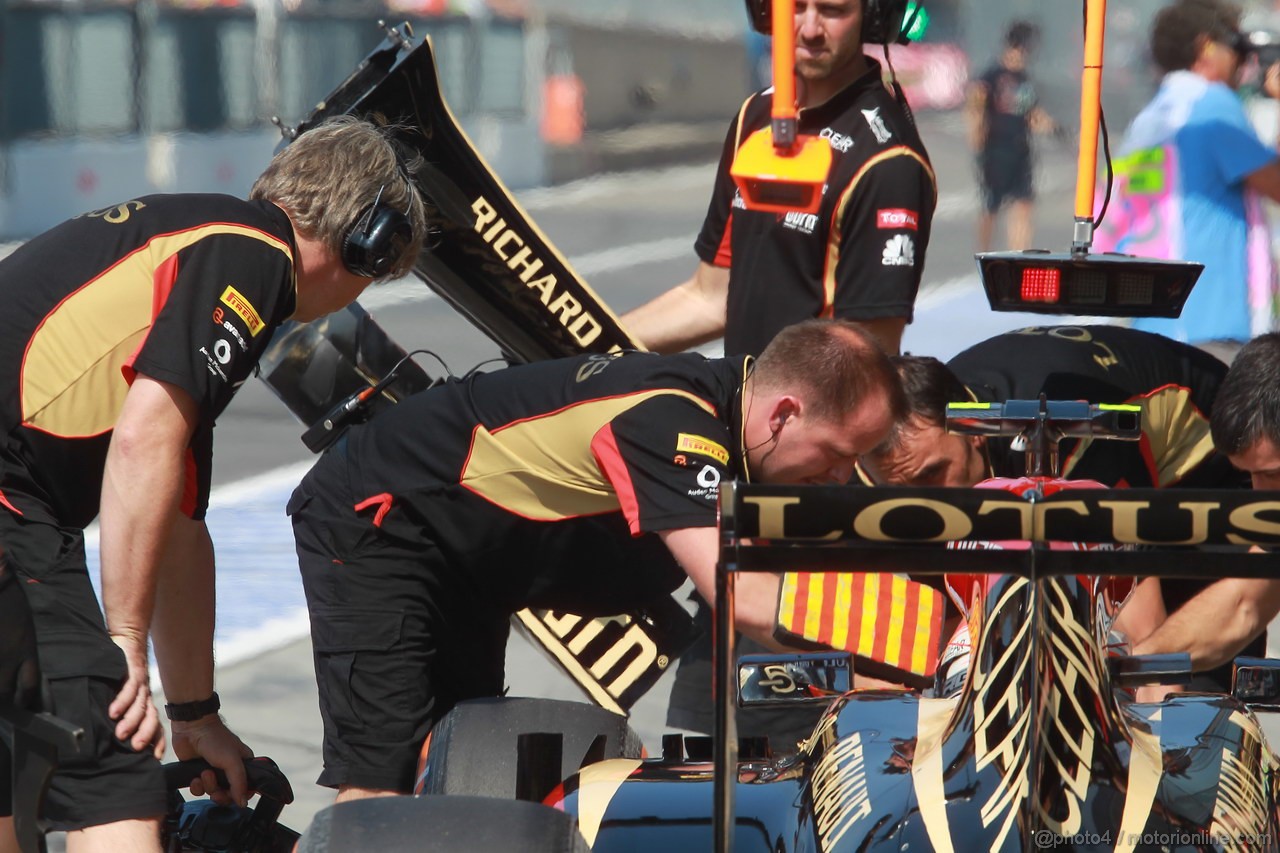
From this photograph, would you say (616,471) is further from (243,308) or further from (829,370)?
(243,308)

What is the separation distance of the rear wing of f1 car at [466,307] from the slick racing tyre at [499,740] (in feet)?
2.84

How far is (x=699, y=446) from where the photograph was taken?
2.93 meters

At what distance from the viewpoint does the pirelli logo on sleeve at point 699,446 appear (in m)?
2.92

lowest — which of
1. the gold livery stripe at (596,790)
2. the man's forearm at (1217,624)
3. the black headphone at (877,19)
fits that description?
the gold livery stripe at (596,790)

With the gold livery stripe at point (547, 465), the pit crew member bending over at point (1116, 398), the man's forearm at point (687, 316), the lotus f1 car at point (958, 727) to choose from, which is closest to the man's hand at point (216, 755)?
the lotus f1 car at point (958, 727)

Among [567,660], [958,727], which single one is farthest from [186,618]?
[958,727]

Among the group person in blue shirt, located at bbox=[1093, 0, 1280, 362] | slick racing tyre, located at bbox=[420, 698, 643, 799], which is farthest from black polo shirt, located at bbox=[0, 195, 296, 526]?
person in blue shirt, located at bbox=[1093, 0, 1280, 362]

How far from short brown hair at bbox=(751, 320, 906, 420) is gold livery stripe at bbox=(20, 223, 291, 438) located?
934mm

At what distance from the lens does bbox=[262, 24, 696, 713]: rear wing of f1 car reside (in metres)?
3.98

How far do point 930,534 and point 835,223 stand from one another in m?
2.06

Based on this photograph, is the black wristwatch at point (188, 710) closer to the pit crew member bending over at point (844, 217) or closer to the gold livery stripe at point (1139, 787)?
the pit crew member bending over at point (844, 217)

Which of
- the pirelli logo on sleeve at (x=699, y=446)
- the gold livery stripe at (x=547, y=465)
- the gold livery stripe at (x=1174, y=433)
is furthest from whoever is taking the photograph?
the gold livery stripe at (x=1174, y=433)

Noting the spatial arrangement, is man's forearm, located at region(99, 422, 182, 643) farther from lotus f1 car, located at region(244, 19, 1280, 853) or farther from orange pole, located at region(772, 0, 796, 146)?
orange pole, located at region(772, 0, 796, 146)

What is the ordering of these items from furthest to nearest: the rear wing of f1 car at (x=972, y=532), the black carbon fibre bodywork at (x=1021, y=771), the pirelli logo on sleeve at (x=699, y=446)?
the pirelli logo on sleeve at (x=699, y=446)
the black carbon fibre bodywork at (x=1021, y=771)
the rear wing of f1 car at (x=972, y=532)
